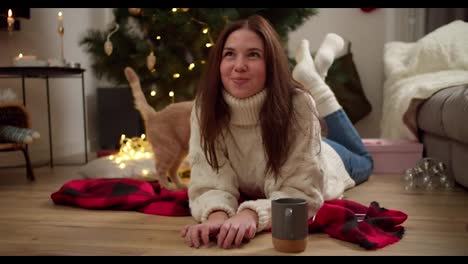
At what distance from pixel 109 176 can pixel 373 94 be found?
8.10 feet

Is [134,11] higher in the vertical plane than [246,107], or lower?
higher

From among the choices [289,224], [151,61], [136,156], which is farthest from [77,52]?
[289,224]

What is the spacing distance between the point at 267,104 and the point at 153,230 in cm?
51

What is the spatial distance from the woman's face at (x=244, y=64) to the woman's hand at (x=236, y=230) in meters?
0.37

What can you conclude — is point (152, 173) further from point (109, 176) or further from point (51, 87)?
point (51, 87)

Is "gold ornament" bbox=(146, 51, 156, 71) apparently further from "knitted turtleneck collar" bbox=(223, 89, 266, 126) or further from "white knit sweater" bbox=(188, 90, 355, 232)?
"knitted turtleneck collar" bbox=(223, 89, 266, 126)

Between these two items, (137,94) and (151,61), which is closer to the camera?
(137,94)

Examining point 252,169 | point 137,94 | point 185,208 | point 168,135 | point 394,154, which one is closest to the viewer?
point 252,169

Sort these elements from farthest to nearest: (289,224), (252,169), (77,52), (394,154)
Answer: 1. (77,52)
2. (394,154)
3. (252,169)
4. (289,224)

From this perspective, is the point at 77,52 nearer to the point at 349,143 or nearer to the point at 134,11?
the point at 134,11

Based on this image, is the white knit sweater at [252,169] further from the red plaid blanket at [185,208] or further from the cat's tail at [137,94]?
the cat's tail at [137,94]

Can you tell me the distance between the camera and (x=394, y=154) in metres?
2.54

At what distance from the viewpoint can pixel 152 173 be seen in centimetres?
244
